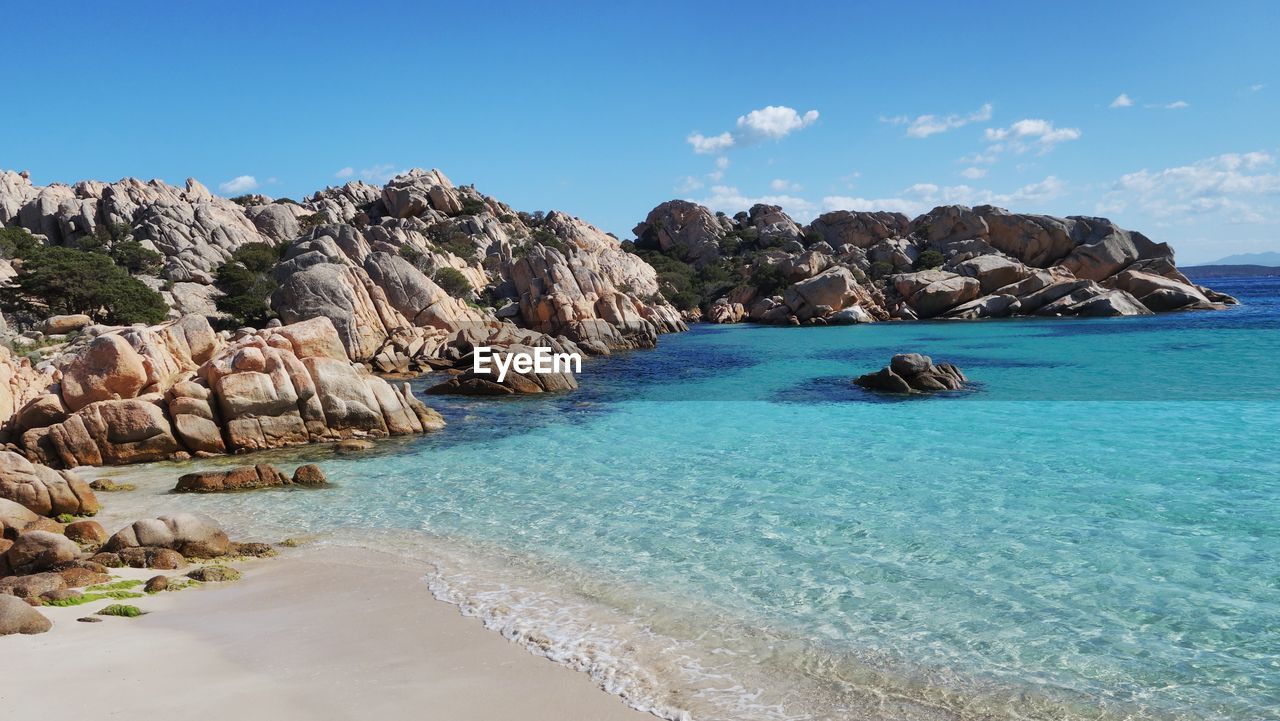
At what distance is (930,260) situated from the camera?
339 feet

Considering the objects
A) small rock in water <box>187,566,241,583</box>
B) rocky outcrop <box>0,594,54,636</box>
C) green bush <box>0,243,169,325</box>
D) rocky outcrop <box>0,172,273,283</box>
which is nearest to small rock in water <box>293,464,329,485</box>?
small rock in water <box>187,566,241,583</box>

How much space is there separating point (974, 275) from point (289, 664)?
312ft

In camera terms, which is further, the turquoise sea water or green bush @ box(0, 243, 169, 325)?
green bush @ box(0, 243, 169, 325)

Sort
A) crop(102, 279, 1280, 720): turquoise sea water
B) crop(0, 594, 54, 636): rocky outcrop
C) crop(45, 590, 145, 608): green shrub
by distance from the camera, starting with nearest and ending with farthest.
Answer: crop(102, 279, 1280, 720): turquoise sea water → crop(0, 594, 54, 636): rocky outcrop → crop(45, 590, 145, 608): green shrub

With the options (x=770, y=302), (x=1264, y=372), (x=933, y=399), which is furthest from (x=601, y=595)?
(x=770, y=302)

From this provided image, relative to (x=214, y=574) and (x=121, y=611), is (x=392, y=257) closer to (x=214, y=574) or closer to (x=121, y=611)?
(x=214, y=574)

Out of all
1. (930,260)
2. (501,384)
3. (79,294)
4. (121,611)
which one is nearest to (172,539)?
(121,611)

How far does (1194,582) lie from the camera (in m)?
10.8

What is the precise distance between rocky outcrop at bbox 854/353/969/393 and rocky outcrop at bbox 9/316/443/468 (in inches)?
724

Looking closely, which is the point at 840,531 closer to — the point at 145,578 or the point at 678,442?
the point at 678,442

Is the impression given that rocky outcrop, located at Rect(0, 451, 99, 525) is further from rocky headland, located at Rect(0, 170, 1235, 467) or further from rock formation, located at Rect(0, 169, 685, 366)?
rock formation, located at Rect(0, 169, 685, 366)

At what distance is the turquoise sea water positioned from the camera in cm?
836

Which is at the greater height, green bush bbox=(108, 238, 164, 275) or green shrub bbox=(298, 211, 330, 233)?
green shrub bbox=(298, 211, 330, 233)

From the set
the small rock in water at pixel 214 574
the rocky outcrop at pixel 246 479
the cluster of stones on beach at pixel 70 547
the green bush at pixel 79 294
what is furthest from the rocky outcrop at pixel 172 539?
the green bush at pixel 79 294
